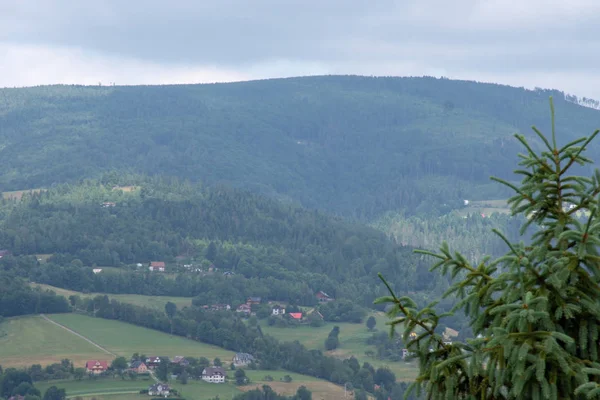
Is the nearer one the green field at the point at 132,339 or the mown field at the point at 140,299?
the green field at the point at 132,339

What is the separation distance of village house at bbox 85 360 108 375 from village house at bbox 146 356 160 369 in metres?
5.12

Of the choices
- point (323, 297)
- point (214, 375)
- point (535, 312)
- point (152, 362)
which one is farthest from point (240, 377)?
point (535, 312)

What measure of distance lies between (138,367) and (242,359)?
1695 cm

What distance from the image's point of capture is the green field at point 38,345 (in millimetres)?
104375

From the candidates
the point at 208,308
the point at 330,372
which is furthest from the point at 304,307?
the point at 330,372

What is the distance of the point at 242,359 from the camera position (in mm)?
118188

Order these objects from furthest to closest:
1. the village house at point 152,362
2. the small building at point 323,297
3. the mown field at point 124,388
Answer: the small building at point 323,297
the village house at point 152,362
the mown field at point 124,388

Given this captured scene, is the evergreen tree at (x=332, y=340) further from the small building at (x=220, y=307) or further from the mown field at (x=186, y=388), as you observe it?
the small building at (x=220, y=307)

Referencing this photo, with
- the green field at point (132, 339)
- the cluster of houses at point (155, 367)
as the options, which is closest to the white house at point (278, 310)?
the green field at point (132, 339)

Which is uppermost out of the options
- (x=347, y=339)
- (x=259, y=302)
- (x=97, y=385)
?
(x=97, y=385)

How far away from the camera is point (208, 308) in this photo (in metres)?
150

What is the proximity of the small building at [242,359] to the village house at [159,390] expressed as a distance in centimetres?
1927

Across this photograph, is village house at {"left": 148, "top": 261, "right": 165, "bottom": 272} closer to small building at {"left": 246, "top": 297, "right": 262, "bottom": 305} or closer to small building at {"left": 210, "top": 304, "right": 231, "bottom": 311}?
small building at {"left": 246, "top": 297, "right": 262, "bottom": 305}

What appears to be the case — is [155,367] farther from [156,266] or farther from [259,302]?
[156,266]
